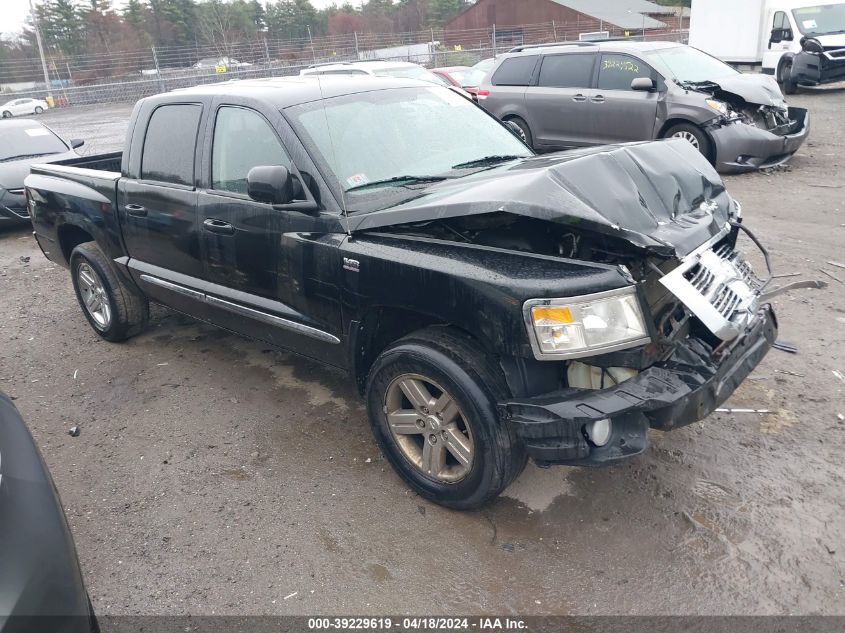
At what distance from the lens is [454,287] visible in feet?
9.42

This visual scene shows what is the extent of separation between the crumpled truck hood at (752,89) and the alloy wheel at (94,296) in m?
8.27

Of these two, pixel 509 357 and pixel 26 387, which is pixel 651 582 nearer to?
pixel 509 357

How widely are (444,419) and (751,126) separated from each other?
7.97m

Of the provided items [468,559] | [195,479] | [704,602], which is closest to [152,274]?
[195,479]

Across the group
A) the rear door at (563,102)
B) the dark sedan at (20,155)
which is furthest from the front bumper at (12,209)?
the rear door at (563,102)

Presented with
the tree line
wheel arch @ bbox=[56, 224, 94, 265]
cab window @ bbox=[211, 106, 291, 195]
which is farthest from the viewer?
the tree line

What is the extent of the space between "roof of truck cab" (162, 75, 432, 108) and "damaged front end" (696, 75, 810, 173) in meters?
6.12

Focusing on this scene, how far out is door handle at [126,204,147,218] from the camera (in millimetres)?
4559

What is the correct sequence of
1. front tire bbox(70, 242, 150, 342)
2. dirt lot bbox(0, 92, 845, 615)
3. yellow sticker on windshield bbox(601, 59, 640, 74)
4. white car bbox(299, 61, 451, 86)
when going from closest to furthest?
dirt lot bbox(0, 92, 845, 615), front tire bbox(70, 242, 150, 342), yellow sticker on windshield bbox(601, 59, 640, 74), white car bbox(299, 61, 451, 86)

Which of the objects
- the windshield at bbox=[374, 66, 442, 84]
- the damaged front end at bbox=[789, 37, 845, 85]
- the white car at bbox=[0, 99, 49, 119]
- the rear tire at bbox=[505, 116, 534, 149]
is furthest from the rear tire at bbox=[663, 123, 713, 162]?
the white car at bbox=[0, 99, 49, 119]

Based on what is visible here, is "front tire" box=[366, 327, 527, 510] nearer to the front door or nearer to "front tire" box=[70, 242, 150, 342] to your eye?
the front door

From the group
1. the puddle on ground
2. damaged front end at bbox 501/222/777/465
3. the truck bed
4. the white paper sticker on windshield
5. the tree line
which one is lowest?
the puddle on ground

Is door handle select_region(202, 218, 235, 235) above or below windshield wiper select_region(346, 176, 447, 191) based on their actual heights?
below

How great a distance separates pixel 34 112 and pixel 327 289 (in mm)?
31112
